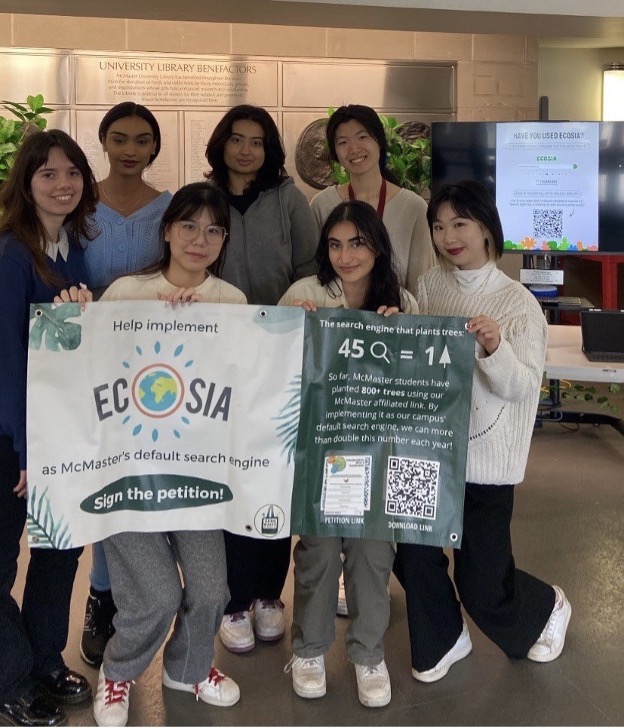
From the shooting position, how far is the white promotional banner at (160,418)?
2.32m

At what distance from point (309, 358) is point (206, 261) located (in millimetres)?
390

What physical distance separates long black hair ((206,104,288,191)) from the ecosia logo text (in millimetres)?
824

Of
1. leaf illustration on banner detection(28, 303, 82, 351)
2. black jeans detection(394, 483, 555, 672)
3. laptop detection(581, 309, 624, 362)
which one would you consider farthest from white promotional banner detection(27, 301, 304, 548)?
laptop detection(581, 309, 624, 362)

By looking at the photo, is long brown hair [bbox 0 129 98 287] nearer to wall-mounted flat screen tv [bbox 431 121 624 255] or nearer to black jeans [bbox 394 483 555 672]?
black jeans [bbox 394 483 555 672]

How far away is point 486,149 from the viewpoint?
16.4 feet

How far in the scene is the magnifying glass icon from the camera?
2.41m

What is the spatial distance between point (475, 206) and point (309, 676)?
138cm

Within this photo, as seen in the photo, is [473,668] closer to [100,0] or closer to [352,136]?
[352,136]

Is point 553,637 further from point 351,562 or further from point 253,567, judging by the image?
point 253,567

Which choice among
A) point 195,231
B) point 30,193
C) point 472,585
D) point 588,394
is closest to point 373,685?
point 472,585

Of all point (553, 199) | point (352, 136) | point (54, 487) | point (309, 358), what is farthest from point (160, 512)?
point (553, 199)

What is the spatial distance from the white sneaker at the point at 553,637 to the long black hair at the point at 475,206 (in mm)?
1115

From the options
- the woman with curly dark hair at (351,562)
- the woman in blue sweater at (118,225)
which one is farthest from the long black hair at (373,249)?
the woman in blue sweater at (118,225)

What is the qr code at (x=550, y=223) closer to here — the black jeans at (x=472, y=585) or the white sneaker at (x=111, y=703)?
the black jeans at (x=472, y=585)
